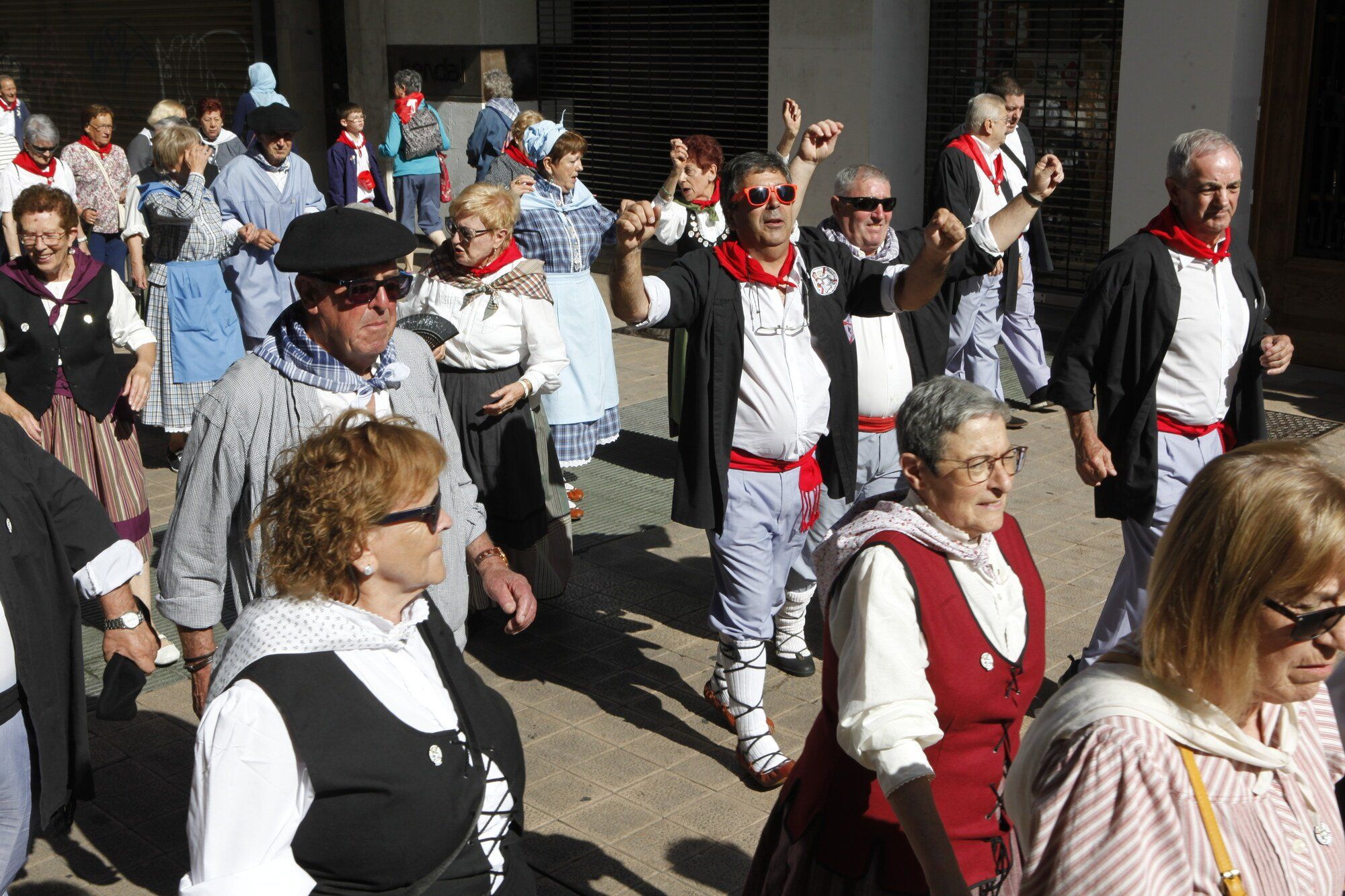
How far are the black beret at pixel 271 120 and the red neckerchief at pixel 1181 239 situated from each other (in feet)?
17.7

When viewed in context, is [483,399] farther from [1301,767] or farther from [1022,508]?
[1301,767]

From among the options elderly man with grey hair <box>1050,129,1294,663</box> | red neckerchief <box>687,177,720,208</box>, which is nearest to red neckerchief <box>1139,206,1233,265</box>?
elderly man with grey hair <box>1050,129,1294,663</box>

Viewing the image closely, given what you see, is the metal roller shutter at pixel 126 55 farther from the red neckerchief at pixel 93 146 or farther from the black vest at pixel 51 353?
the black vest at pixel 51 353

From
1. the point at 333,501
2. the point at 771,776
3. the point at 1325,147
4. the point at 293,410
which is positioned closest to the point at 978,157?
the point at 1325,147

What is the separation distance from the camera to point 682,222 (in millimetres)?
7703

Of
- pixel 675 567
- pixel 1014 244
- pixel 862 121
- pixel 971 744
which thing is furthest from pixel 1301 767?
pixel 862 121

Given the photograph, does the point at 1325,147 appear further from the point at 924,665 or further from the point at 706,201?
the point at 924,665

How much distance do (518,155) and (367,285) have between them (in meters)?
6.28

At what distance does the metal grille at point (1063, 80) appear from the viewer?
12.3 meters

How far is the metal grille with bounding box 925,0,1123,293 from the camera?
12.3 m

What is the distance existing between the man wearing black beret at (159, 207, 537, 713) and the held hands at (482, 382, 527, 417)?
2196 mm

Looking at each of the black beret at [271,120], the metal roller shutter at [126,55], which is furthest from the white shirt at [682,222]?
the metal roller shutter at [126,55]

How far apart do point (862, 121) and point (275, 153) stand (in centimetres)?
623

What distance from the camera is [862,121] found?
13250 mm
